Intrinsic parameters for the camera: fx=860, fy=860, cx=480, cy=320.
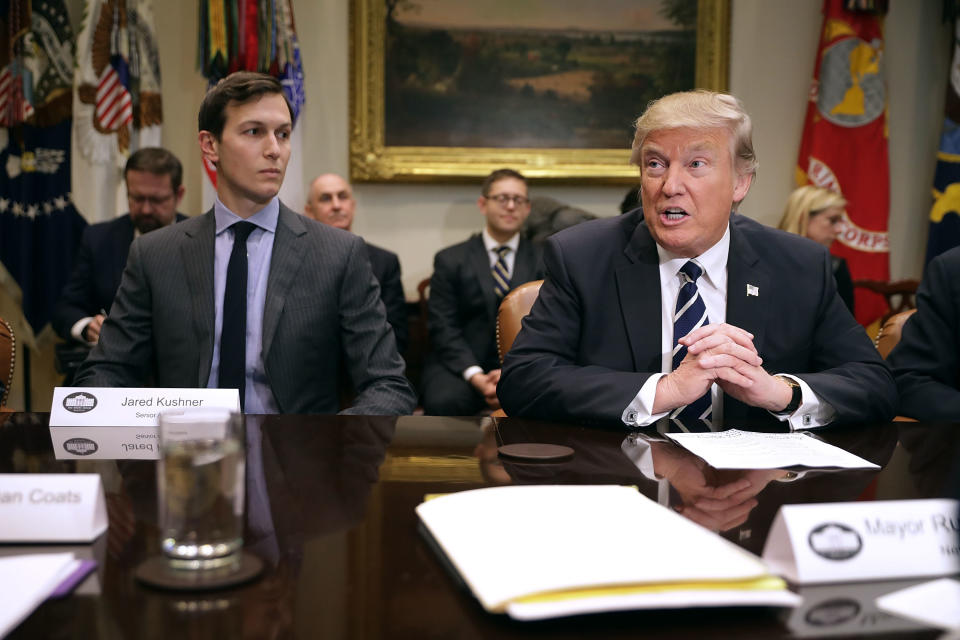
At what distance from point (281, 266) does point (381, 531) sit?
1.47 metres

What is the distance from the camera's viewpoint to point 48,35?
4.79 m

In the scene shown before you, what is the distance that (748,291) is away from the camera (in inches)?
78.8

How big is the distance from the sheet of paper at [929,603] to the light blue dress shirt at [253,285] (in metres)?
1.74

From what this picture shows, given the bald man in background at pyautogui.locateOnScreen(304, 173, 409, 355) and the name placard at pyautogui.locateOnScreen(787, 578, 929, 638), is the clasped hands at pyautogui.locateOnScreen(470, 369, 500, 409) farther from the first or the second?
the name placard at pyautogui.locateOnScreen(787, 578, 929, 638)

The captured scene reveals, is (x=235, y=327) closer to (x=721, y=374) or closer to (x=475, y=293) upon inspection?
(x=721, y=374)

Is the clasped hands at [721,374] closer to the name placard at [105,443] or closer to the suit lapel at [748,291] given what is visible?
the suit lapel at [748,291]

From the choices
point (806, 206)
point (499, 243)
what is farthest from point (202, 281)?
point (806, 206)

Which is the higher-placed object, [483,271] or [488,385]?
[483,271]

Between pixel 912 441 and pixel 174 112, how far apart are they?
4.78 m

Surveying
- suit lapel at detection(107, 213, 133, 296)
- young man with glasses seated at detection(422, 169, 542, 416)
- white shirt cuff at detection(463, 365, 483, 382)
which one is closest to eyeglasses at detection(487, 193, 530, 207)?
young man with glasses seated at detection(422, 169, 542, 416)

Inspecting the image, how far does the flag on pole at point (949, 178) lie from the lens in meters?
5.25

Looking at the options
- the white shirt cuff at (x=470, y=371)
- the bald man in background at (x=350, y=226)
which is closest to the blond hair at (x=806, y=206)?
the white shirt cuff at (x=470, y=371)

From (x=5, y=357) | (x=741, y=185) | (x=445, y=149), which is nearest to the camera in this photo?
(x=741, y=185)

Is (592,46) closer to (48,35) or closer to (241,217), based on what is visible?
(48,35)
